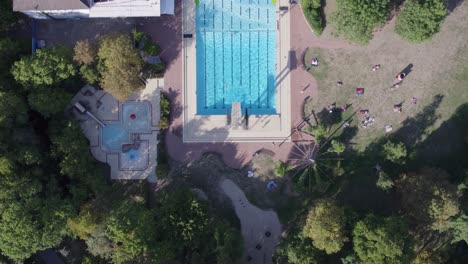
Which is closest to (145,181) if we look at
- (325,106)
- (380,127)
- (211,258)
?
(211,258)

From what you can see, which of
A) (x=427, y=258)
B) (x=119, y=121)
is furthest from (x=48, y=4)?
(x=427, y=258)

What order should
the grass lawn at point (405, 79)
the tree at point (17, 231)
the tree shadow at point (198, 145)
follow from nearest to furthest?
1. the tree at point (17, 231)
2. the grass lawn at point (405, 79)
3. the tree shadow at point (198, 145)

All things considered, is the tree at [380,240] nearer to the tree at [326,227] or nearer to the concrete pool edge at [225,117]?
the tree at [326,227]

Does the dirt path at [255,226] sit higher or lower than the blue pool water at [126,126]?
lower

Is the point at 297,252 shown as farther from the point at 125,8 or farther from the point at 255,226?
the point at 125,8

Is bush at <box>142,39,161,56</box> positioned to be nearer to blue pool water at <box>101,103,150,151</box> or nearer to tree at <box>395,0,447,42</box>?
blue pool water at <box>101,103,150,151</box>

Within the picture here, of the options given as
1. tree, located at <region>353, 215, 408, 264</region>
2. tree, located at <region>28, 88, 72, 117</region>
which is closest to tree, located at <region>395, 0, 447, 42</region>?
tree, located at <region>353, 215, 408, 264</region>

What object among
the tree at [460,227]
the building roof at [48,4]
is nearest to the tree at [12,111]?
the building roof at [48,4]
